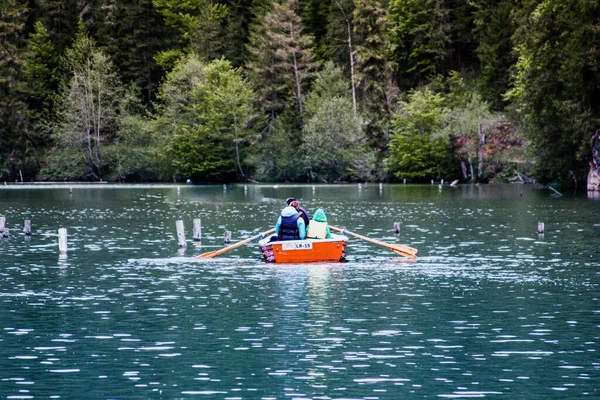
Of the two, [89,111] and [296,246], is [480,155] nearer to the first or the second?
[89,111]

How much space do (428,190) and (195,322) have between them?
67.7 m

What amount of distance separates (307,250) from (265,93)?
8452 centimetres

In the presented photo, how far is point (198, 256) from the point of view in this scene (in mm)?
38406

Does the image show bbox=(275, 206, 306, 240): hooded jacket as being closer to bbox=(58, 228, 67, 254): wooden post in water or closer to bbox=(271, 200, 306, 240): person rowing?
bbox=(271, 200, 306, 240): person rowing

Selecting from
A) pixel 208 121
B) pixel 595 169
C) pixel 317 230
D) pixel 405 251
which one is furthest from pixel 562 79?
pixel 208 121

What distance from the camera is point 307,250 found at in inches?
1417

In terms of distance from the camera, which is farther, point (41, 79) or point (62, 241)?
point (41, 79)

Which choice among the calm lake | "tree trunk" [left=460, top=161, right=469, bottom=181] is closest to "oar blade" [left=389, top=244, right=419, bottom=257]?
the calm lake

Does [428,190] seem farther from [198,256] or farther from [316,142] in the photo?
[198,256]

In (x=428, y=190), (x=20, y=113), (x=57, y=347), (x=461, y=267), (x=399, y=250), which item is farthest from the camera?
(x=20, y=113)

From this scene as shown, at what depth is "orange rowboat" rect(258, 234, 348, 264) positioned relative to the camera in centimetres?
3581

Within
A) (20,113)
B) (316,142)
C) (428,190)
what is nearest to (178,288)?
(428,190)

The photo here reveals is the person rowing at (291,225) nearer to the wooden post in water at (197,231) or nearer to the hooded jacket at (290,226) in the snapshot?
the hooded jacket at (290,226)

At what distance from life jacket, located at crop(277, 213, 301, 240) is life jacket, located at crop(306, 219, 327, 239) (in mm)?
516
